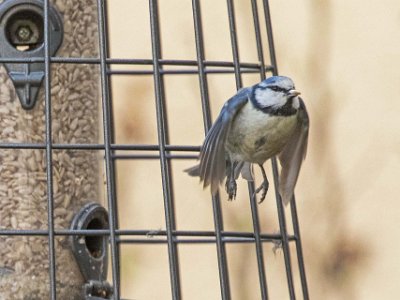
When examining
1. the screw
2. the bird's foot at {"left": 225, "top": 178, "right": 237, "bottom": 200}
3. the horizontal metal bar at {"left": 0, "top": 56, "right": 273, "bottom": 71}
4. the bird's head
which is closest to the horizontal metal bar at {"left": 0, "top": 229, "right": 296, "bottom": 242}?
the bird's foot at {"left": 225, "top": 178, "right": 237, "bottom": 200}

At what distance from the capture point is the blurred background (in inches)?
270

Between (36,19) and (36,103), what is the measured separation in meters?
0.29

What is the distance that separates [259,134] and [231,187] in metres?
0.20

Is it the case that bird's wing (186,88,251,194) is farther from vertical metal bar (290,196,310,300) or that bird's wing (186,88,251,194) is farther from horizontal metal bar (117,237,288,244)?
vertical metal bar (290,196,310,300)

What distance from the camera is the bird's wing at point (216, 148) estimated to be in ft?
16.1

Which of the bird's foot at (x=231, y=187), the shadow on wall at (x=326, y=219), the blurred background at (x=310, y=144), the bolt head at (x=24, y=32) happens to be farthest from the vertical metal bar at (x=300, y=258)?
the shadow on wall at (x=326, y=219)

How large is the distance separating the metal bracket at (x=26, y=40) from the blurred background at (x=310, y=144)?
156cm

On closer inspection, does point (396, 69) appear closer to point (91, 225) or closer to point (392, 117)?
point (392, 117)

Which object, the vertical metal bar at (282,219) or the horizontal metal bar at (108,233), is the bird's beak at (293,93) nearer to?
the vertical metal bar at (282,219)

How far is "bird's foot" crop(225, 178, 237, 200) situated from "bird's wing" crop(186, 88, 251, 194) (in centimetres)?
7

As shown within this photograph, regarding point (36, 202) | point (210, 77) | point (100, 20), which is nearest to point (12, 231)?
point (36, 202)

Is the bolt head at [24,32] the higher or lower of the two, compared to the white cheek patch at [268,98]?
higher

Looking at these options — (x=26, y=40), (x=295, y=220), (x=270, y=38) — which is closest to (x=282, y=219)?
(x=295, y=220)

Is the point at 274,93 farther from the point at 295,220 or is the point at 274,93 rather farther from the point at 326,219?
the point at 326,219
